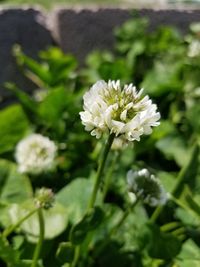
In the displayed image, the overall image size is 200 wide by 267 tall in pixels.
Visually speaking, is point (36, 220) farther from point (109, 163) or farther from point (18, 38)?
point (18, 38)

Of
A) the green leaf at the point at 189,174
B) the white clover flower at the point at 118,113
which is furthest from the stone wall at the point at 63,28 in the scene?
the white clover flower at the point at 118,113

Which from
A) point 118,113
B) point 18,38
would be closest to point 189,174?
point 118,113

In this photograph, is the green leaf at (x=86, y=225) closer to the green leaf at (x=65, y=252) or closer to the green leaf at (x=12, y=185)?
the green leaf at (x=65, y=252)

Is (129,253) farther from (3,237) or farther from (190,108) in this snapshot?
(190,108)

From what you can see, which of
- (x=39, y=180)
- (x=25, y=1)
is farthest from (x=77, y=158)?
(x=25, y=1)

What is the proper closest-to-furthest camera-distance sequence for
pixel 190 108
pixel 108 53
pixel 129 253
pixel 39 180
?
pixel 129 253 < pixel 39 180 < pixel 190 108 < pixel 108 53

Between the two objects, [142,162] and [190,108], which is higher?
[190,108]
